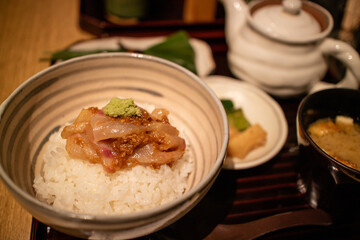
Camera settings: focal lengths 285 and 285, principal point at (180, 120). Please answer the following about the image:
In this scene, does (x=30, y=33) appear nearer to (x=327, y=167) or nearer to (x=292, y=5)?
(x=292, y=5)

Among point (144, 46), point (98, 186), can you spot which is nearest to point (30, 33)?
point (144, 46)

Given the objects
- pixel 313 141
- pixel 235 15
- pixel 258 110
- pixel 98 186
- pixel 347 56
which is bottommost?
pixel 258 110

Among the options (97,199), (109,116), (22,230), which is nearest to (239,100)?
(109,116)

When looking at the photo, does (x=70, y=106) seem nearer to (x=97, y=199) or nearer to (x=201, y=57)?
(x=97, y=199)

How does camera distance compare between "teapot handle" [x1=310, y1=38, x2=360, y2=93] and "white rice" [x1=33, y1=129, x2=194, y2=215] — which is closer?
"white rice" [x1=33, y1=129, x2=194, y2=215]

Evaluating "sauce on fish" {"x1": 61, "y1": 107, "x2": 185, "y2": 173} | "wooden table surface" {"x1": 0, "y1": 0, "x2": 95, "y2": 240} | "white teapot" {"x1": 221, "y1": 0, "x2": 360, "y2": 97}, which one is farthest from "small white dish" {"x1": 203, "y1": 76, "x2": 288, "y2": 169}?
"wooden table surface" {"x1": 0, "y1": 0, "x2": 95, "y2": 240}

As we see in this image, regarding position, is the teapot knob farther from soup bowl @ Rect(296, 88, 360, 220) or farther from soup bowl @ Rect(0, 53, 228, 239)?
soup bowl @ Rect(0, 53, 228, 239)
